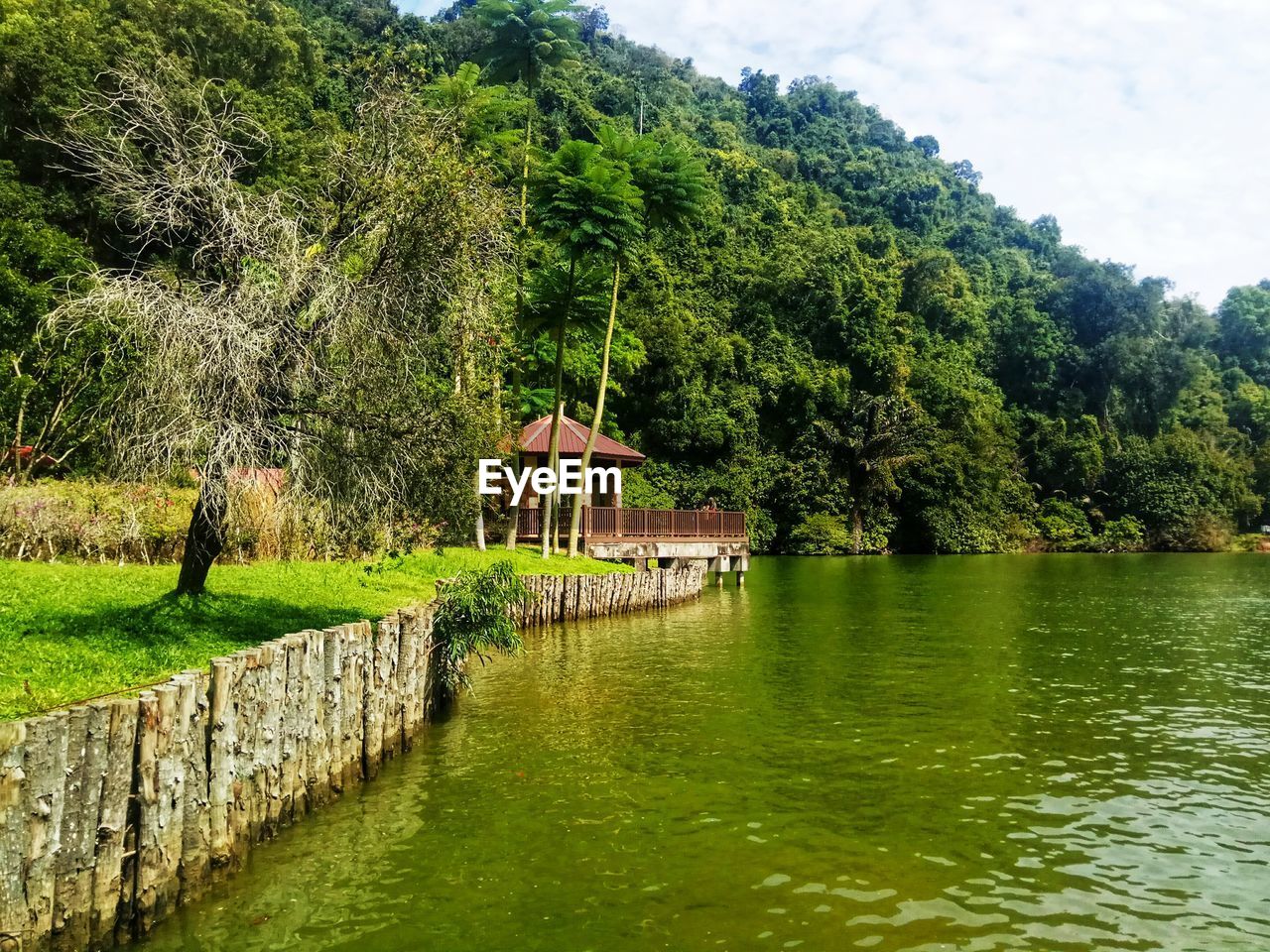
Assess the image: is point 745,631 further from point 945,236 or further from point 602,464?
point 945,236

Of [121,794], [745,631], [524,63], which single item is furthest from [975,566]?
[121,794]

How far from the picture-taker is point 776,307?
60.8m

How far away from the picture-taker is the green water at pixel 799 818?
6082mm

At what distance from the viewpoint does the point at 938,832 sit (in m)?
7.73

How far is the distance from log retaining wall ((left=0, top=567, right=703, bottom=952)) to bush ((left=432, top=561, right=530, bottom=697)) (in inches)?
81.5

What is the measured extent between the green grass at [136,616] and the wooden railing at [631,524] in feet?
40.1

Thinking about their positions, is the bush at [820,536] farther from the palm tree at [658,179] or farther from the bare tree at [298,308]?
the bare tree at [298,308]

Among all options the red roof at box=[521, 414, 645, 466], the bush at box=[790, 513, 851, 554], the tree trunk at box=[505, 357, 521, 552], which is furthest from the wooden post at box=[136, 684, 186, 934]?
the bush at box=[790, 513, 851, 554]

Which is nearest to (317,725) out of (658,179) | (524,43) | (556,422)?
(556,422)

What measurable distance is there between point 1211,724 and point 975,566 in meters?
34.4

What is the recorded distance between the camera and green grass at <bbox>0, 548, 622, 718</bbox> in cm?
753

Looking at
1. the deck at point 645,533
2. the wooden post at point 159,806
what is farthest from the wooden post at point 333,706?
the deck at point 645,533

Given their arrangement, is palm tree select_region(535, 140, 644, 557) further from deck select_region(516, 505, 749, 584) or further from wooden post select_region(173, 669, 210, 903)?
wooden post select_region(173, 669, 210, 903)

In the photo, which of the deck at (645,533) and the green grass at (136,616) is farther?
the deck at (645,533)
